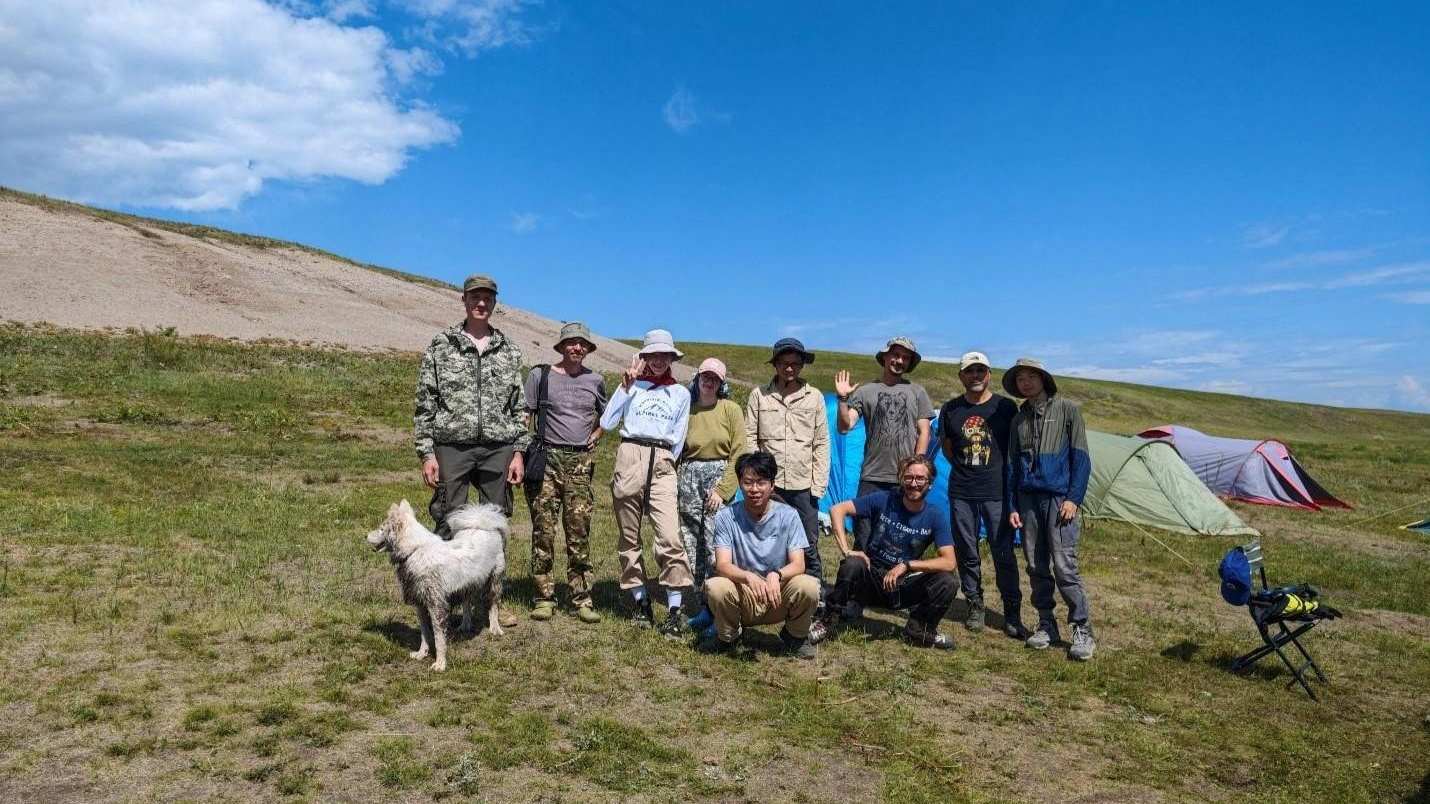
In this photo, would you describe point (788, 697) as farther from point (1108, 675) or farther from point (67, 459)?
point (67, 459)

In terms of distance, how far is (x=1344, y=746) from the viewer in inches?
233

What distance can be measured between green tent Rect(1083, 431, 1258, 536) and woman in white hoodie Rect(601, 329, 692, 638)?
38.1ft

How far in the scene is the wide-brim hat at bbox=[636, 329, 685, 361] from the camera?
24.5ft

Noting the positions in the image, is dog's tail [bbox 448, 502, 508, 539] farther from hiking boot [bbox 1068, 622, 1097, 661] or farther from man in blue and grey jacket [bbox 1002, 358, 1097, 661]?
hiking boot [bbox 1068, 622, 1097, 661]

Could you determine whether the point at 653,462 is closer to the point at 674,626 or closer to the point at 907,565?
the point at 674,626

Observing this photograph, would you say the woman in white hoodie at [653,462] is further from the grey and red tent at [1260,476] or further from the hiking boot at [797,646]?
the grey and red tent at [1260,476]

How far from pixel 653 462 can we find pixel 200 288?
1657 inches

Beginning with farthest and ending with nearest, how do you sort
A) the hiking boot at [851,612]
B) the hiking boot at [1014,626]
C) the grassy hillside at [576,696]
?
the hiking boot at [851,612], the hiking boot at [1014,626], the grassy hillside at [576,696]

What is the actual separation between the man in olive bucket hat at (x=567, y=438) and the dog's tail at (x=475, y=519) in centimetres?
54

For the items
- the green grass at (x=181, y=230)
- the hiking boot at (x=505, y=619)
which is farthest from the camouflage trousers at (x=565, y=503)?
the green grass at (x=181, y=230)

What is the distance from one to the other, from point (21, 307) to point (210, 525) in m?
29.6

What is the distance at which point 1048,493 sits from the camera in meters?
7.68

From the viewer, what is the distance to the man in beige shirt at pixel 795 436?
7863 mm

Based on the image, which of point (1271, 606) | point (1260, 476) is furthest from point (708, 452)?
point (1260, 476)
